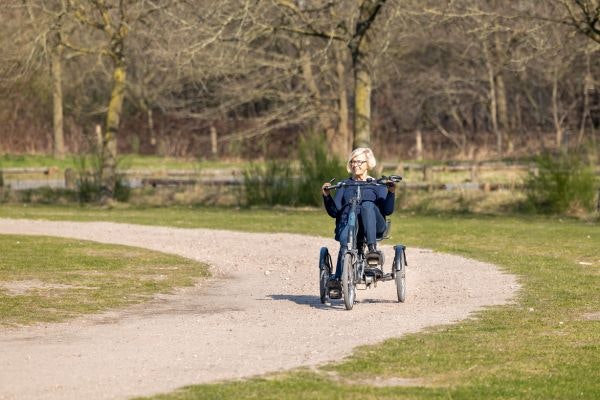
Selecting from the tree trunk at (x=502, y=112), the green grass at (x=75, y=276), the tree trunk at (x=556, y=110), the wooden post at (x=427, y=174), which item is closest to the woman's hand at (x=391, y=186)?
the green grass at (x=75, y=276)

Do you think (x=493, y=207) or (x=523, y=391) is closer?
(x=523, y=391)

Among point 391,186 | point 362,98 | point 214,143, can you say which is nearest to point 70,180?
point 362,98

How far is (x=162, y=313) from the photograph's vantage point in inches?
528

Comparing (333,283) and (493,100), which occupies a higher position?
(493,100)

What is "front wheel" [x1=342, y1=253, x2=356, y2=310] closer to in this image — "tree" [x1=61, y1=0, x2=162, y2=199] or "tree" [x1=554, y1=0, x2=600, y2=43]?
"tree" [x1=554, y1=0, x2=600, y2=43]

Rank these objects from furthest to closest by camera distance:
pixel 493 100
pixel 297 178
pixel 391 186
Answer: pixel 493 100 < pixel 297 178 < pixel 391 186

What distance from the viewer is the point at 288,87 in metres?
48.2

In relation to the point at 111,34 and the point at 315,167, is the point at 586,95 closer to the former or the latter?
the point at 315,167

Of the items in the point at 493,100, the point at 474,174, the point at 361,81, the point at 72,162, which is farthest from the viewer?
the point at 493,100

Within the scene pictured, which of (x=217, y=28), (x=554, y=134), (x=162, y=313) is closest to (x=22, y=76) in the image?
(x=217, y=28)

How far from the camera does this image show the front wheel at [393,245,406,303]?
44.6 feet

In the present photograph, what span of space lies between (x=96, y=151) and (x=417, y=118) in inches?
1033

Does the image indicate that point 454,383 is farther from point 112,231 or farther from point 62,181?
point 62,181

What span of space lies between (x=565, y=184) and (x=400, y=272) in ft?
51.2
